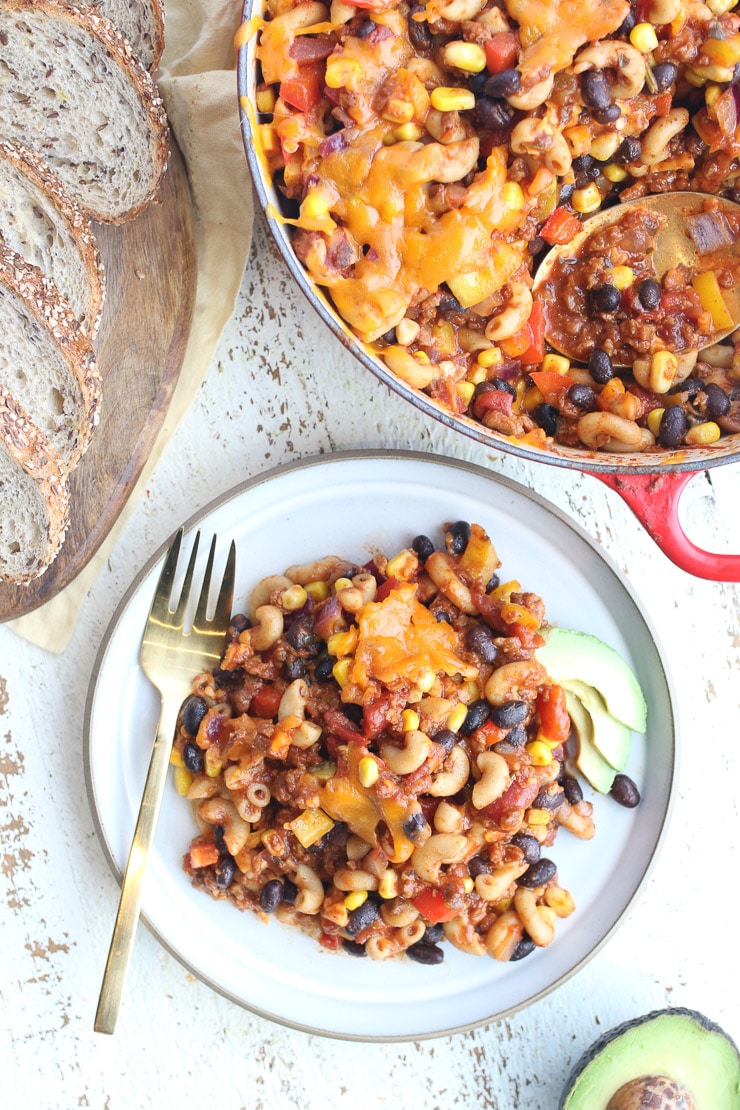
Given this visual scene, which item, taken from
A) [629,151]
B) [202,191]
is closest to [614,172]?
[629,151]

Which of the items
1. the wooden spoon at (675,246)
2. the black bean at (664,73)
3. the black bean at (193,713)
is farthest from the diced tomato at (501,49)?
the black bean at (193,713)

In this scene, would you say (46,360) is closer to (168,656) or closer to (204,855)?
(168,656)

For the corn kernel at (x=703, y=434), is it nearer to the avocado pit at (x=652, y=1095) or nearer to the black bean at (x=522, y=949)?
the black bean at (x=522, y=949)

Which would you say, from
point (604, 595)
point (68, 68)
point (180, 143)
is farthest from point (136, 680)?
point (68, 68)

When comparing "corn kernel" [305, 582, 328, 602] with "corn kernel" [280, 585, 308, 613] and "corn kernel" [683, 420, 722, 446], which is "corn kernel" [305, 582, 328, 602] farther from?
"corn kernel" [683, 420, 722, 446]

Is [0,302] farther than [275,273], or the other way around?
[275,273]

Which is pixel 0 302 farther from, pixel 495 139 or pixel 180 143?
pixel 495 139
